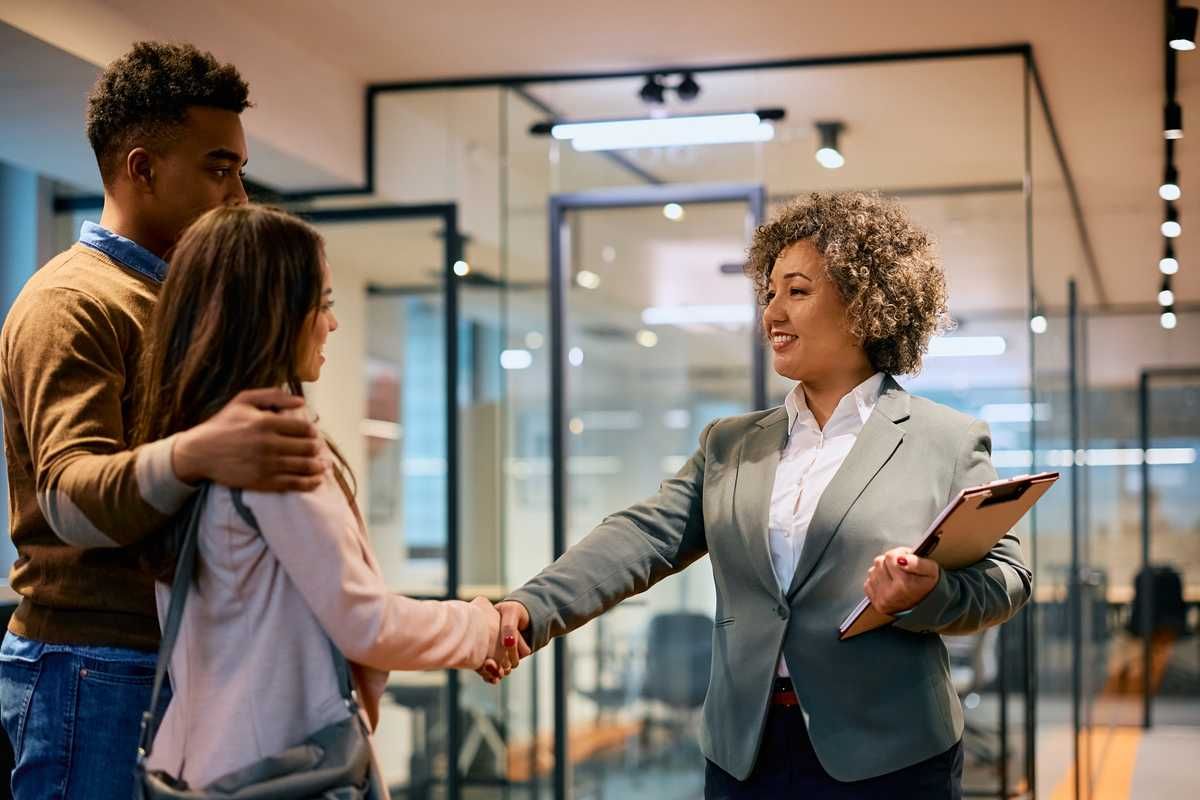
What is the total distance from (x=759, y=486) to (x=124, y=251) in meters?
0.99

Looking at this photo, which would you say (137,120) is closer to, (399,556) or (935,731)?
(935,731)

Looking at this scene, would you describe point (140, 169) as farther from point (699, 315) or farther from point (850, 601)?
point (699, 315)

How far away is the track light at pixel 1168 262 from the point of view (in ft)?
17.0

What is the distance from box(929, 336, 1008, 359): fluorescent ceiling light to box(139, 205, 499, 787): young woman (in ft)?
12.7

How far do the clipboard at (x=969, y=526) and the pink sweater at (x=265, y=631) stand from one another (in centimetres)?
72

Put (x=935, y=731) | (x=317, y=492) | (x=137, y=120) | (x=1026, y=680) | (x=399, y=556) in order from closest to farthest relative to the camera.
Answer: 1. (x=317, y=492)
2. (x=137, y=120)
3. (x=935, y=731)
4. (x=1026, y=680)
5. (x=399, y=556)

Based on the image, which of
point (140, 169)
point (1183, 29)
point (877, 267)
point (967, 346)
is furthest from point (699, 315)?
point (140, 169)

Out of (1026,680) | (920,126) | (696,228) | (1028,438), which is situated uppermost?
(920,126)

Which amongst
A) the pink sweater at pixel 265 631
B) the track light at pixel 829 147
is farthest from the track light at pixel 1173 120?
the pink sweater at pixel 265 631

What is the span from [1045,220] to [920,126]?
25.5 inches

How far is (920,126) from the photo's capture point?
18.3 ft

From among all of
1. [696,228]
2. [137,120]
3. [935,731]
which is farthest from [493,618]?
[696,228]

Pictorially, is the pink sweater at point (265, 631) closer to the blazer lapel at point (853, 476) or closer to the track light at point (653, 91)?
the blazer lapel at point (853, 476)

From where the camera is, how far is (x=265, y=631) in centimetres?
156
